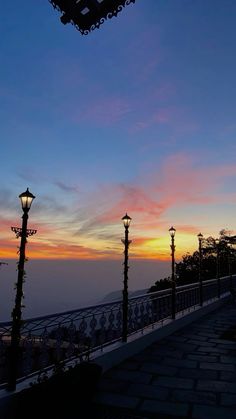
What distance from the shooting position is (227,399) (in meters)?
6.26

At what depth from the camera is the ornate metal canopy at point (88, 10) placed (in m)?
4.92

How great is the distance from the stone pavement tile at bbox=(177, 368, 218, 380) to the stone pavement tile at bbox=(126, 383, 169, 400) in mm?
1041

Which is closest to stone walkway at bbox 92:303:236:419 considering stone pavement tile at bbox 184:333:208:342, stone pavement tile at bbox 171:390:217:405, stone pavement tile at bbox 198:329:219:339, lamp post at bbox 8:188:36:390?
stone pavement tile at bbox 171:390:217:405

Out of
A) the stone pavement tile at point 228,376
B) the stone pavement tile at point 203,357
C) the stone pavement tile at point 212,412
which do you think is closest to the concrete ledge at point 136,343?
the stone pavement tile at point 203,357

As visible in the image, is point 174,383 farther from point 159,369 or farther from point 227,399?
point 227,399

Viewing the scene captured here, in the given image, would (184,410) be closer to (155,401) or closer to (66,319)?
(155,401)

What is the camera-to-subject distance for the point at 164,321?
1211cm

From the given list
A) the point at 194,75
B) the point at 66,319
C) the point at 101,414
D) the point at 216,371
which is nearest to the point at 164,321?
the point at 216,371

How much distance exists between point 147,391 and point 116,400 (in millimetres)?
748

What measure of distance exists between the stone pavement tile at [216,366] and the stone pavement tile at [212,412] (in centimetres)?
233

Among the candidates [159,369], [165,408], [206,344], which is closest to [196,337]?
[206,344]

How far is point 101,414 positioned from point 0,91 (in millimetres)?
11673

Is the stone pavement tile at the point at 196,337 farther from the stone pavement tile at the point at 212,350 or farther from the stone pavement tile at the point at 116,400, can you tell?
the stone pavement tile at the point at 116,400

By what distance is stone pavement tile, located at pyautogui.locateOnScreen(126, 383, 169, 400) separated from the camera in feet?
20.7
